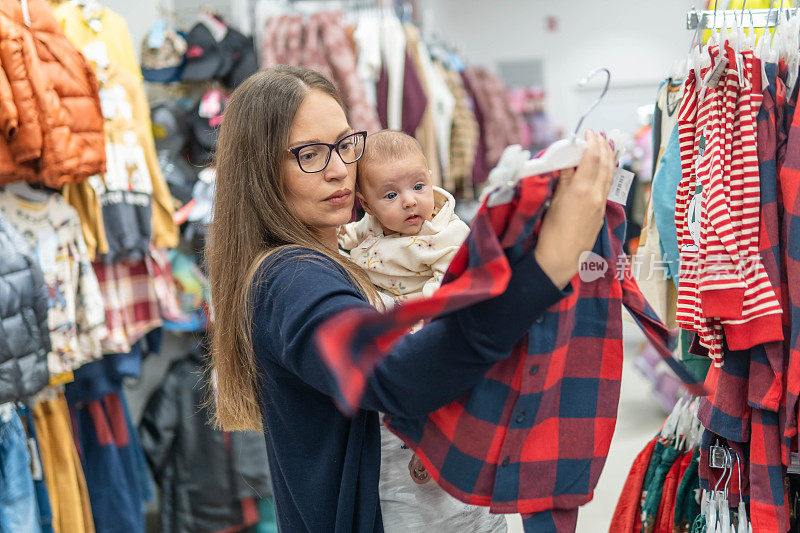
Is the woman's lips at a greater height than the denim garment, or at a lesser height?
greater

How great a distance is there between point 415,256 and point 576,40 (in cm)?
815

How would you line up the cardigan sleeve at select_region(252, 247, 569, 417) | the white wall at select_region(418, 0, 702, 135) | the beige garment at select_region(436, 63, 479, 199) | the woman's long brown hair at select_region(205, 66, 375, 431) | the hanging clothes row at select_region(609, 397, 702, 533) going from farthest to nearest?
the white wall at select_region(418, 0, 702, 135) → the beige garment at select_region(436, 63, 479, 199) → the hanging clothes row at select_region(609, 397, 702, 533) → the woman's long brown hair at select_region(205, 66, 375, 431) → the cardigan sleeve at select_region(252, 247, 569, 417)

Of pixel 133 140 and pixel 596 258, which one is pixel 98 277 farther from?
pixel 596 258

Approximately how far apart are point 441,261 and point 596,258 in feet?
1.35

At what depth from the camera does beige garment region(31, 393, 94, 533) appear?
2.52 metres

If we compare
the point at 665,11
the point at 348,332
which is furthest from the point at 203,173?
the point at 665,11

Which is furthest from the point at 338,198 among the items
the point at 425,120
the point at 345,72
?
the point at 425,120

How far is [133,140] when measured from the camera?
2727mm

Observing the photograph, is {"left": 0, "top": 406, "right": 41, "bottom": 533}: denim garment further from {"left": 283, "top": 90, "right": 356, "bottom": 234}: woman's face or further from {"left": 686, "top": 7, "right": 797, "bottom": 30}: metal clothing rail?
{"left": 686, "top": 7, "right": 797, "bottom": 30}: metal clothing rail

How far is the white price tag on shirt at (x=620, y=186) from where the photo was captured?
1.03 m

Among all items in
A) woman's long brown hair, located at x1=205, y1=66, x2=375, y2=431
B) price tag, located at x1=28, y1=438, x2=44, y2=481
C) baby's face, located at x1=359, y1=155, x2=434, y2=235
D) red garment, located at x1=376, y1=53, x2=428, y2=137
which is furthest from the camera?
red garment, located at x1=376, y1=53, x2=428, y2=137

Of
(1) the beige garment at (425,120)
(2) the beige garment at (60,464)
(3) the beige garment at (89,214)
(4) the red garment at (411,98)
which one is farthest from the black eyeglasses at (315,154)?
(1) the beige garment at (425,120)

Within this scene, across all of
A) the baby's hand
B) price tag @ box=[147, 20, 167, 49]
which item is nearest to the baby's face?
the baby's hand

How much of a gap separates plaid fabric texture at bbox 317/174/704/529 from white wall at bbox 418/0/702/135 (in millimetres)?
6989
